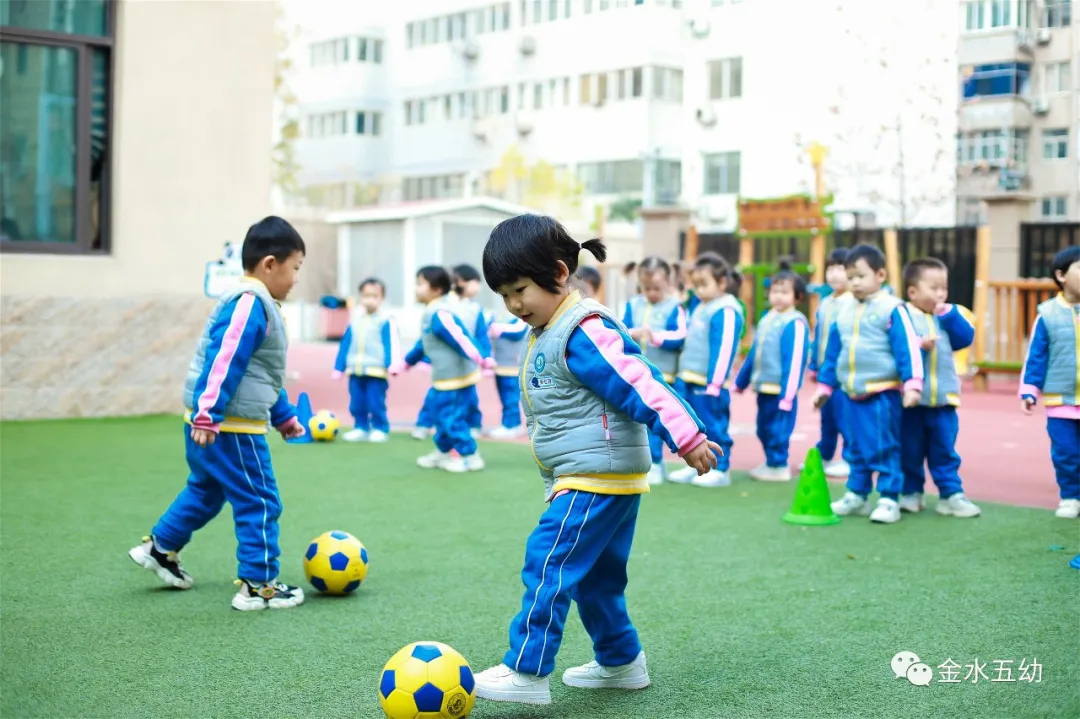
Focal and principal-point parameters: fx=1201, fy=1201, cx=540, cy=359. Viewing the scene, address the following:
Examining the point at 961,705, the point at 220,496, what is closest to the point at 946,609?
the point at 961,705

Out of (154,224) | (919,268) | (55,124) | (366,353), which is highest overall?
(55,124)

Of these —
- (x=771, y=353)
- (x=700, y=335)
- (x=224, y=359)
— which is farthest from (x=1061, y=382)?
(x=224, y=359)

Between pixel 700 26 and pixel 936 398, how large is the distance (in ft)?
12.6

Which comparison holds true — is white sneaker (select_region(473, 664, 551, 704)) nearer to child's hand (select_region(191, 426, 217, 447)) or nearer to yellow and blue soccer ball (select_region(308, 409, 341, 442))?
child's hand (select_region(191, 426, 217, 447))

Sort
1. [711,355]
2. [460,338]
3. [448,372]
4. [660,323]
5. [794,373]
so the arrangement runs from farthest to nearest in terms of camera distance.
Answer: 1. [448,372]
2. [460,338]
3. [660,323]
4. [794,373]
5. [711,355]

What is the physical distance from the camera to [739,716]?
11.8 feet

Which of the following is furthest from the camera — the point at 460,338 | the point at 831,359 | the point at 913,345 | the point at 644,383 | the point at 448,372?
the point at 448,372

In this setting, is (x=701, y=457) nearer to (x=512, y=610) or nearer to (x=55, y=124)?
(x=512, y=610)

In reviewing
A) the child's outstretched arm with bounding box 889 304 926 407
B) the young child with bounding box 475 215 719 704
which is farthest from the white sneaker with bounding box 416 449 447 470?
the young child with bounding box 475 215 719 704

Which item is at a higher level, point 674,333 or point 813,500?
point 674,333

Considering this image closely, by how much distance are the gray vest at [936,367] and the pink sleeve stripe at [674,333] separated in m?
1.99

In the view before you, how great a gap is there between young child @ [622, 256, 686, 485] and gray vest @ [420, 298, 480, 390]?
4.38 feet

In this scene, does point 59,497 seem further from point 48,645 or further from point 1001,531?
point 1001,531

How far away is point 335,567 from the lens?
5.05m
